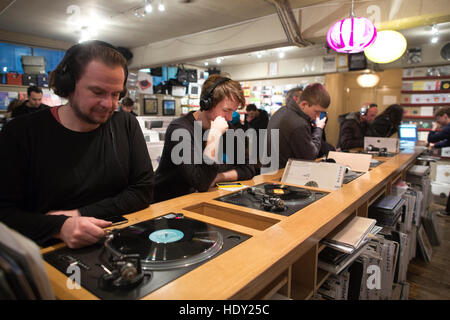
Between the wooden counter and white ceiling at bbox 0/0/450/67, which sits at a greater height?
white ceiling at bbox 0/0/450/67

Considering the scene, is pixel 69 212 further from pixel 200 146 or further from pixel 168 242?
pixel 200 146

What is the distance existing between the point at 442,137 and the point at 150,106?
6.94 metres

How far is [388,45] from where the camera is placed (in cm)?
370

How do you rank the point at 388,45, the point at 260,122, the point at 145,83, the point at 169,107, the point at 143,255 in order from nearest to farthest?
1. the point at 143,255
2. the point at 388,45
3. the point at 260,122
4. the point at 145,83
5. the point at 169,107

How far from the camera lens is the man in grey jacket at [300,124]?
2.54 m

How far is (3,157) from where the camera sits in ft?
3.37

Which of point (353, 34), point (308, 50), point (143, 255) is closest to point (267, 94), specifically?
point (308, 50)

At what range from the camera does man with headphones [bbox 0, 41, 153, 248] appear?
1045mm

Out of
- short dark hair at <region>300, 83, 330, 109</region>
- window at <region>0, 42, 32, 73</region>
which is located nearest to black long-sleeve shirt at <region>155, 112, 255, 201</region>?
short dark hair at <region>300, 83, 330, 109</region>

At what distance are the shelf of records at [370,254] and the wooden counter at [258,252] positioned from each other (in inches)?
4.6

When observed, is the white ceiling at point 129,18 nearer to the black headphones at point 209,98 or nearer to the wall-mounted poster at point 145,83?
the wall-mounted poster at point 145,83

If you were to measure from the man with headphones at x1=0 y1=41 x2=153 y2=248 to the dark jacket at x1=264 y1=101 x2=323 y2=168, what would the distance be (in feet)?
5.37

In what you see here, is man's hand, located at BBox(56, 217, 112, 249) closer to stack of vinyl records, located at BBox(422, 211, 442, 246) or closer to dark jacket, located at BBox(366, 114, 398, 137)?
stack of vinyl records, located at BBox(422, 211, 442, 246)
